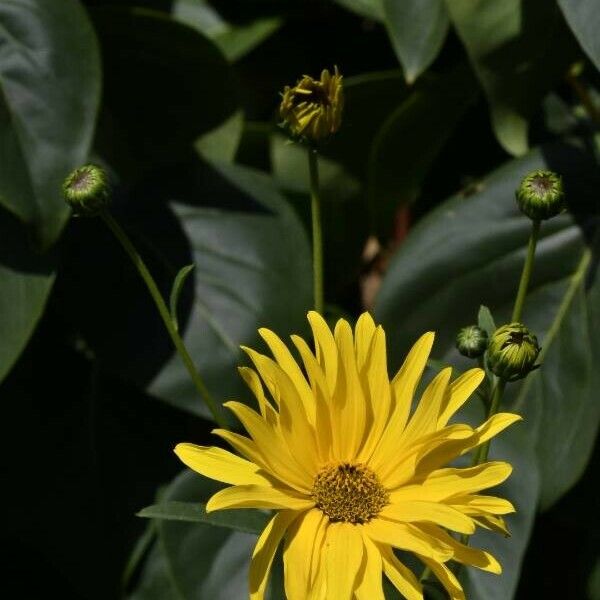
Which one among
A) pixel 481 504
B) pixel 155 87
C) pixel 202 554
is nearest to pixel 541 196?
pixel 481 504

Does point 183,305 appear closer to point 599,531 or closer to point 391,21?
point 391,21

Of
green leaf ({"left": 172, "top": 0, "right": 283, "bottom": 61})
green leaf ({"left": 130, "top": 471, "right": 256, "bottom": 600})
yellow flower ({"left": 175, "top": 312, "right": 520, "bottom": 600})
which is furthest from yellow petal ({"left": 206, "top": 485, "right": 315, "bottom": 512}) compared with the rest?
green leaf ({"left": 172, "top": 0, "right": 283, "bottom": 61})

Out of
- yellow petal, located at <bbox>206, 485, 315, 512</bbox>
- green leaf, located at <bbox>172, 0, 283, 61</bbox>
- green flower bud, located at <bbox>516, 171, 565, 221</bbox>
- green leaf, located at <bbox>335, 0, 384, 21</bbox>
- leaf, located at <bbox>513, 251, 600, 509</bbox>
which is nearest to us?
yellow petal, located at <bbox>206, 485, 315, 512</bbox>

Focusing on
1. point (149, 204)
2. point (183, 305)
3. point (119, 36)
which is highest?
point (119, 36)

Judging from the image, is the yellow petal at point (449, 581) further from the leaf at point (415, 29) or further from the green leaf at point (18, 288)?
the leaf at point (415, 29)

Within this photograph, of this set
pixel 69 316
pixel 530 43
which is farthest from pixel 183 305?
pixel 530 43

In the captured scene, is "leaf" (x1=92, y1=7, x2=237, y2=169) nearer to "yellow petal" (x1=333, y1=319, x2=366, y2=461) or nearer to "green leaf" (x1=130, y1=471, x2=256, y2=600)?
"green leaf" (x1=130, y1=471, x2=256, y2=600)
